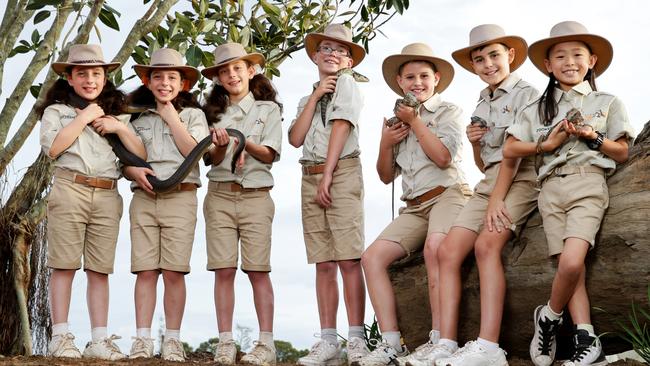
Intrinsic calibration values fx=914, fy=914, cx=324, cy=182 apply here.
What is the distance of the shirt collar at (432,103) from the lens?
239 inches

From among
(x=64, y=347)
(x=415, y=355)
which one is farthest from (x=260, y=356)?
(x=64, y=347)

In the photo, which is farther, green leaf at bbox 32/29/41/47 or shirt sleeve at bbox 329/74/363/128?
green leaf at bbox 32/29/41/47

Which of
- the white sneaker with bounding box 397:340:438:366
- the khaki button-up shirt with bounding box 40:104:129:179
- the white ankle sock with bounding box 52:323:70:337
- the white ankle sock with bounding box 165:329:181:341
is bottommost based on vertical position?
the white sneaker with bounding box 397:340:438:366

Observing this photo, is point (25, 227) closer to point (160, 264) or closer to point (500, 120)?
point (160, 264)

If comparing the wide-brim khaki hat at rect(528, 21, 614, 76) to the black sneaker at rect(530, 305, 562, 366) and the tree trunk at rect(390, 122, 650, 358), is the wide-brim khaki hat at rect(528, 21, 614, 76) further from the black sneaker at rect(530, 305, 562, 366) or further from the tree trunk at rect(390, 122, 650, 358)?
the black sneaker at rect(530, 305, 562, 366)

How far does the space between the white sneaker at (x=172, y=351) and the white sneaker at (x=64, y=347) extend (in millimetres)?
589

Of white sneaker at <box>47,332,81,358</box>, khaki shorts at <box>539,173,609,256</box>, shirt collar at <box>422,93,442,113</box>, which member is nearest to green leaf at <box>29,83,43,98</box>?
white sneaker at <box>47,332,81,358</box>

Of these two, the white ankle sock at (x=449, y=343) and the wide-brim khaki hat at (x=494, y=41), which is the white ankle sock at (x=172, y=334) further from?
the wide-brim khaki hat at (x=494, y=41)

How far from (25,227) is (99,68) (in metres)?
2.53

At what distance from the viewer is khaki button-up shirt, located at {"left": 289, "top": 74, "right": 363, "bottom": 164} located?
6.11 metres

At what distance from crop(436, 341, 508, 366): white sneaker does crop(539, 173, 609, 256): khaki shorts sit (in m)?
0.68

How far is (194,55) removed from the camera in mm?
7098

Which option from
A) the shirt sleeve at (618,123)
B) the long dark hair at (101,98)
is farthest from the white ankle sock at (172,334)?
the shirt sleeve at (618,123)

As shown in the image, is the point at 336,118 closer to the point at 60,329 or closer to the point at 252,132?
the point at 252,132
